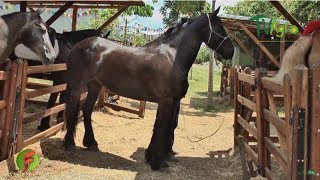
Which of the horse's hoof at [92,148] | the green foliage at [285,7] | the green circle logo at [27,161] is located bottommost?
the horse's hoof at [92,148]

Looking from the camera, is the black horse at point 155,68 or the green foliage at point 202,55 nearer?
the black horse at point 155,68

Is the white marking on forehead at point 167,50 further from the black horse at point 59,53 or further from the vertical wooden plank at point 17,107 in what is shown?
the black horse at point 59,53

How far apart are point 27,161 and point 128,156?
1.83 m

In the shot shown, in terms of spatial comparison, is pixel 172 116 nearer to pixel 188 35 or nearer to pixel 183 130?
pixel 188 35

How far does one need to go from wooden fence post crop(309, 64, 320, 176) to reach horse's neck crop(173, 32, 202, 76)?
2.78 m

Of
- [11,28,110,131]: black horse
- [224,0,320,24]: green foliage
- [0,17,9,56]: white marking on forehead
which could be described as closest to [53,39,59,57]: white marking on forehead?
[11,28,110,131]: black horse

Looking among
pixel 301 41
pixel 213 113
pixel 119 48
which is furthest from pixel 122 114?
pixel 301 41

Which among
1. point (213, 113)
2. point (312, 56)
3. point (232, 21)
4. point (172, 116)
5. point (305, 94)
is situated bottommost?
point (213, 113)

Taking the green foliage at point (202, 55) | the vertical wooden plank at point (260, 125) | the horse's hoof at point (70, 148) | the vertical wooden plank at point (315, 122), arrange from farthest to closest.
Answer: the green foliage at point (202, 55), the horse's hoof at point (70, 148), the vertical wooden plank at point (260, 125), the vertical wooden plank at point (315, 122)

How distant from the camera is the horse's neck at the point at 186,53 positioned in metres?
5.42

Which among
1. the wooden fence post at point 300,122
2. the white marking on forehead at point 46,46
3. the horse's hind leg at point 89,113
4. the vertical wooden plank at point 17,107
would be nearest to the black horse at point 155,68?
the horse's hind leg at point 89,113

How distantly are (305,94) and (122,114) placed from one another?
773 centimetres

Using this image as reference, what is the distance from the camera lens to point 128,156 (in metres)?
6.05

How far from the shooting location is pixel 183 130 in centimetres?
870
